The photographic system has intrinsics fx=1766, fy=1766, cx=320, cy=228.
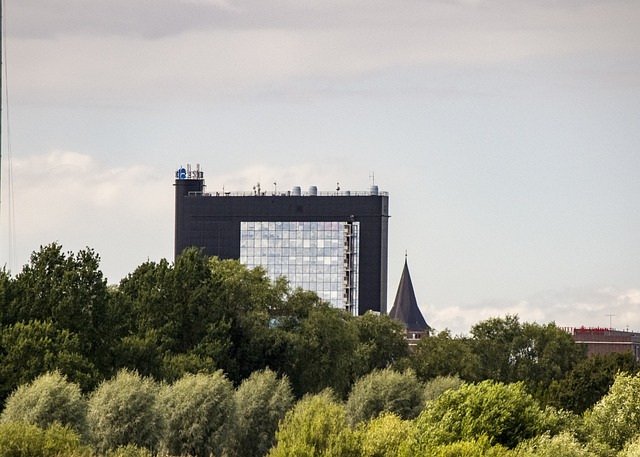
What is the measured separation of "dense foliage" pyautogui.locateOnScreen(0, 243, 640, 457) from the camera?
341ft

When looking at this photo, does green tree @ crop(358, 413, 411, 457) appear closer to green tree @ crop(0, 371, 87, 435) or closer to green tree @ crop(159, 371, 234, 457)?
green tree @ crop(159, 371, 234, 457)

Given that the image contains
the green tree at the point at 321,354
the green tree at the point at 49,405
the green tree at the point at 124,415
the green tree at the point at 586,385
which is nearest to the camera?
the green tree at the point at 49,405

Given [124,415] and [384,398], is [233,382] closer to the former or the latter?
[384,398]

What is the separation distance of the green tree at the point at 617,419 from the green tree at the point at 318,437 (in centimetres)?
1603

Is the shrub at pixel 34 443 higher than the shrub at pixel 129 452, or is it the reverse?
the shrub at pixel 34 443

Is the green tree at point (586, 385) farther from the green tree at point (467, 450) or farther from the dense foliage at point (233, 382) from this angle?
the green tree at point (467, 450)

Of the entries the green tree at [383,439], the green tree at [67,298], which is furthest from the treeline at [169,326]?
the green tree at [383,439]

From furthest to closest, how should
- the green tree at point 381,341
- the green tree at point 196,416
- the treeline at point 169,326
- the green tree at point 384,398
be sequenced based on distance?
the green tree at point 381,341 → the green tree at point 384,398 → the treeline at point 169,326 → the green tree at point 196,416

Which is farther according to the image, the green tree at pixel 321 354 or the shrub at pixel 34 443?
the green tree at pixel 321 354

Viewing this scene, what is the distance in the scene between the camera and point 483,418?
10519 cm

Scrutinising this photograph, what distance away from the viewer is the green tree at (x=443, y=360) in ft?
598

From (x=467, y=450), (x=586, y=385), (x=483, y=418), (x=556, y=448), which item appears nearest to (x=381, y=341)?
(x=586, y=385)

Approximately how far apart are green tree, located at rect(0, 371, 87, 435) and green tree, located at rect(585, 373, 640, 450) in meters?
31.8

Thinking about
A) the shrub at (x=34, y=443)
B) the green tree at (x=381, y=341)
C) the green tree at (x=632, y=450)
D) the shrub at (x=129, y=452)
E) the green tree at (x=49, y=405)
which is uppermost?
the green tree at (x=381, y=341)
